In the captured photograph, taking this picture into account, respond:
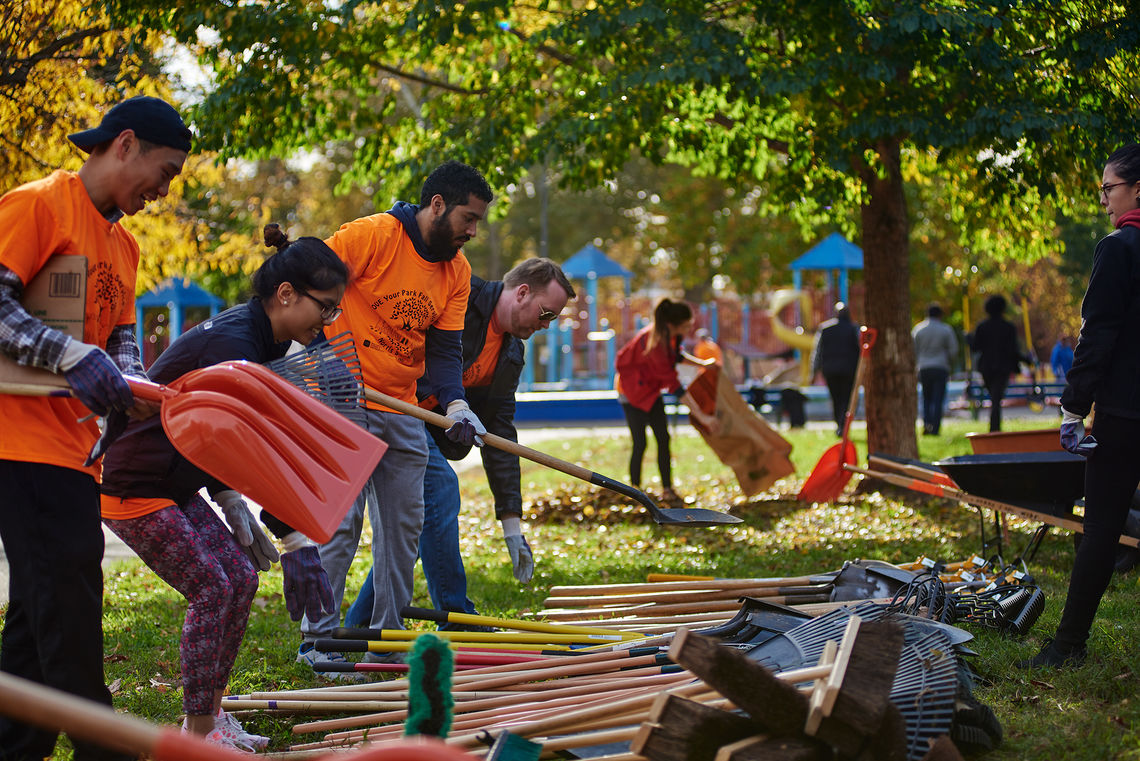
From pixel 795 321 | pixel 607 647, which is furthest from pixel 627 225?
pixel 607 647

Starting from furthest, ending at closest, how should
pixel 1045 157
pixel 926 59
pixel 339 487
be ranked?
pixel 1045 157 < pixel 926 59 < pixel 339 487

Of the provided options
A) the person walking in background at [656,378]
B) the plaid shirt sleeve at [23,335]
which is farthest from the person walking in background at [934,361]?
the plaid shirt sleeve at [23,335]

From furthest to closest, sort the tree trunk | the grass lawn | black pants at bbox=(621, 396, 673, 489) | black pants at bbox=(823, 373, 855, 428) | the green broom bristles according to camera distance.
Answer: black pants at bbox=(823, 373, 855, 428), black pants at bbox=(621, 396, 673, 489), the tree trunk, the grass lawn, the green broom bristles

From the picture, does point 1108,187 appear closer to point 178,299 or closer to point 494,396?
point 494,396

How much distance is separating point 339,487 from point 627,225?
122ft

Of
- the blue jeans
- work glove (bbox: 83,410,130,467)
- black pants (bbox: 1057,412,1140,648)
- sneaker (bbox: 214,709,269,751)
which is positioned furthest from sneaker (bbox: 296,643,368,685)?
black pants (bbox: 1057,412,1140,648)

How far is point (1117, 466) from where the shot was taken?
3.96 m

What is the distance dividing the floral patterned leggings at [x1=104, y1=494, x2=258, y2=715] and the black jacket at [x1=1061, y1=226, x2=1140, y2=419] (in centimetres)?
301

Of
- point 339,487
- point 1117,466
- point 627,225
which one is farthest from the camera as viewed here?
point 627,225

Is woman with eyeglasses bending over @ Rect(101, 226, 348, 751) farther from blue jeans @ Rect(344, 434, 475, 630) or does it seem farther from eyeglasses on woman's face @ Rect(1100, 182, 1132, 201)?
eyeglasses on woman's face @ Rect(1100, 182, 1132, 201)

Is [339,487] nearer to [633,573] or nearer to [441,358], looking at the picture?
[441,358]

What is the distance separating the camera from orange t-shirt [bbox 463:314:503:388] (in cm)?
529

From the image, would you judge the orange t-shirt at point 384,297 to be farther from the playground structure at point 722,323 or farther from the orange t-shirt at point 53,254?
the playground structure at point 722,323

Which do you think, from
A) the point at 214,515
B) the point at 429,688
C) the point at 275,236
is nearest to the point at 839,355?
the point at 275,236
